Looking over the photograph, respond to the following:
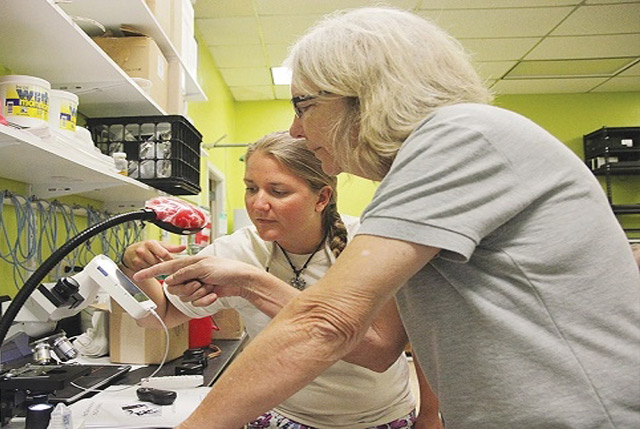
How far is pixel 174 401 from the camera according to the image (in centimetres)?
124

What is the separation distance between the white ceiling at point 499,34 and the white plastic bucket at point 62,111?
75.8 inches

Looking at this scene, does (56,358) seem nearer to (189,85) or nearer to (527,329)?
(527,329)

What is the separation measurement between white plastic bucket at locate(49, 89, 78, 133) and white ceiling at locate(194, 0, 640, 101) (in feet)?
6.32

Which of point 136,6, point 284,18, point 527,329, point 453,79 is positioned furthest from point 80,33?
point 284,18

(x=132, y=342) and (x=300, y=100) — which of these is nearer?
(x=300, y=100)

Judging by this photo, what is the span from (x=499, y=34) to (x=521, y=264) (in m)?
3.92

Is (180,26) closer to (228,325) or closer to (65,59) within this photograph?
(65,59)

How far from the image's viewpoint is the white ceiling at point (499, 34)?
144 inches

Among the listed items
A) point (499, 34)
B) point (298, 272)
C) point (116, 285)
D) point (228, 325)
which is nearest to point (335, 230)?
point (298, 272)

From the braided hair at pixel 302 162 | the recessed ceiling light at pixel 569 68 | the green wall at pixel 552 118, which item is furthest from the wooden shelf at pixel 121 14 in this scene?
the recessed ceiling light at pixel 569 68

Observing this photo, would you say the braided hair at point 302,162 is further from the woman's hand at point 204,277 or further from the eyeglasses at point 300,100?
the eyeglasses at point 300,100

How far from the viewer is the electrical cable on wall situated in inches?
61.7

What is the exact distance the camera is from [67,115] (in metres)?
1.45

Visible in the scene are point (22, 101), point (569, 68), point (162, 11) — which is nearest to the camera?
point (22, 101)
